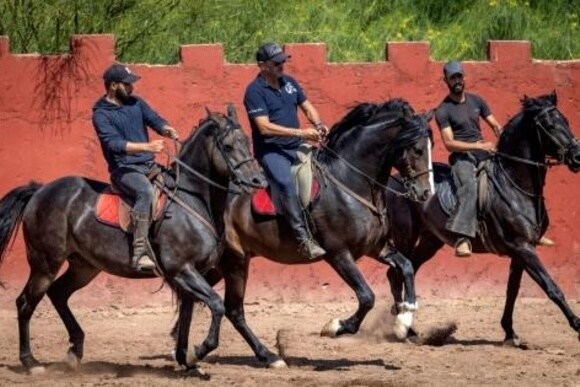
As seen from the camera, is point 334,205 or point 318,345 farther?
point 318,345

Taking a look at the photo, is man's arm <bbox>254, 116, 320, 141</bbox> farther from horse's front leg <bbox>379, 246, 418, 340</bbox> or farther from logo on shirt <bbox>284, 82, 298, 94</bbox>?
horse's front leg <bbox>379, 246, 418, 340</bbox>

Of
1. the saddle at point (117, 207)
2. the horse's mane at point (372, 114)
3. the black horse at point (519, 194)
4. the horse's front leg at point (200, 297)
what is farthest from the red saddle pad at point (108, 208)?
the black horse at point (519, 194)

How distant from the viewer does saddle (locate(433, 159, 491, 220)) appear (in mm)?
15414

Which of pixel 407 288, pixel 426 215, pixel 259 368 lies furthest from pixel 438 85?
pixel 259 368

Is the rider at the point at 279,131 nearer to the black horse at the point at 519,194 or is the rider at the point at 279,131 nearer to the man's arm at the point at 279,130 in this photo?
the man's arm at the point at 279,130

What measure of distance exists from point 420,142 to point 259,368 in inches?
101

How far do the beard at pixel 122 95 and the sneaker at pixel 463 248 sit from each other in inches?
163

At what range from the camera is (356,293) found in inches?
530

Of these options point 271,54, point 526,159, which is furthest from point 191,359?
point 526,159

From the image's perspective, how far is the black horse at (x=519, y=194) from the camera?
14.9 meters

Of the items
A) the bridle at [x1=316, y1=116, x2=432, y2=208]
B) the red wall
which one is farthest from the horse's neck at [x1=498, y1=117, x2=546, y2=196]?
the red wall

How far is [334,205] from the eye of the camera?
550 inches

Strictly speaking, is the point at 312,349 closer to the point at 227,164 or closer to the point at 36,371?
the point at 36,371

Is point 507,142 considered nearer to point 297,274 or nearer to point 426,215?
point 426,215
